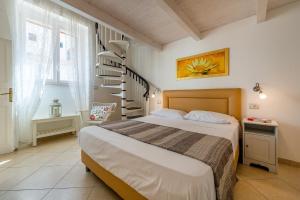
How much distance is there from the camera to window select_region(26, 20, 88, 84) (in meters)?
2.91

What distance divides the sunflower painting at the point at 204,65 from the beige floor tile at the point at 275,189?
1.88m

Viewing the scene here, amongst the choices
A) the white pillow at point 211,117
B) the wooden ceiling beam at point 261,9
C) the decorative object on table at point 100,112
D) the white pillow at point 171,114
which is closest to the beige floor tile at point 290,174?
the white pillow at point 211,117

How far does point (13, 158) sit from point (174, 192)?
116 inches

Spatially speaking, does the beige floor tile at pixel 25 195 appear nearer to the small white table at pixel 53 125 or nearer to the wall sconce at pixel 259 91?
the small white table at pixel 53 125

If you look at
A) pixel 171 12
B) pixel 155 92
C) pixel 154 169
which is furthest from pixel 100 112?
pixel 154 169

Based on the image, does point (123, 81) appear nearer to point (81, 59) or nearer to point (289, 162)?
point (81, 59)

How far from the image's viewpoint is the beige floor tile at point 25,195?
4.86 ft

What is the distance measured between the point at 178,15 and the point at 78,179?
284cm

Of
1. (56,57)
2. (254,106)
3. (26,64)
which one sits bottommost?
(254,106)

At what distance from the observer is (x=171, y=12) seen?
2.13 m

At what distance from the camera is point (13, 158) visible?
2.36 meters

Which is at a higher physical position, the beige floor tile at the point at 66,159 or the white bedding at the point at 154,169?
the white bedding at the point at 154,169

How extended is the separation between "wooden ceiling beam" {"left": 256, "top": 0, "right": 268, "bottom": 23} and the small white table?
13.7 ft

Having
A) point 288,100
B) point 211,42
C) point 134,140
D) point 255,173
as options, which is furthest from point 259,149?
point 211,42
